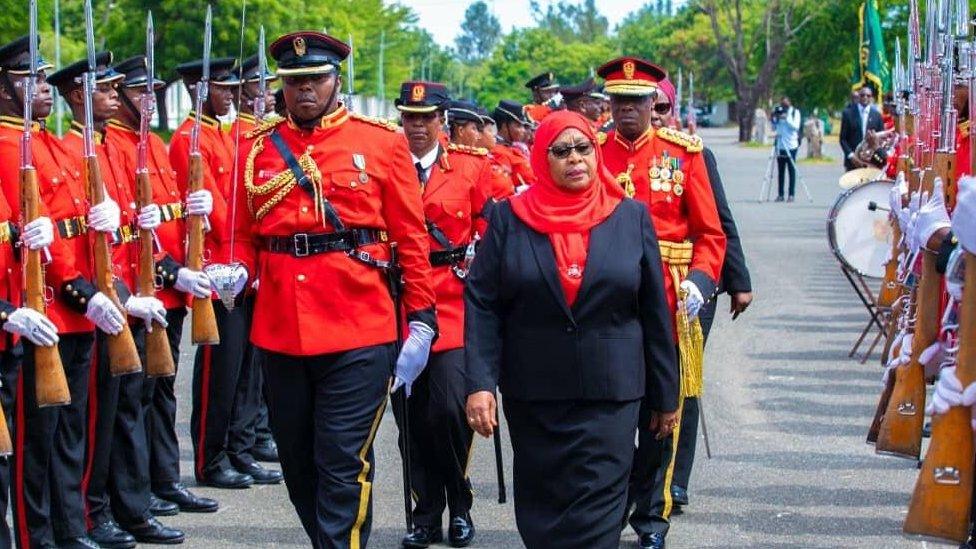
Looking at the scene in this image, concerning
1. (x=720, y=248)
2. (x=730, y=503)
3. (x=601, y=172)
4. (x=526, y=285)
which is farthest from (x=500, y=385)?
(x=730, y=503)

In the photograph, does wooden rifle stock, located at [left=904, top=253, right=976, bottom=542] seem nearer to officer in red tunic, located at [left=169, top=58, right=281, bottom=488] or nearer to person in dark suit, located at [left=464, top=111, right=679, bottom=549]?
person in dark suit, located at [left=464, top=111, right=679, bottom=549]

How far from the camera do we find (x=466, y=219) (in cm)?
851

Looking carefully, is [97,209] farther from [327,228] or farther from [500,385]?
[500,385]

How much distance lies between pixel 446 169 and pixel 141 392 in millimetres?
1698

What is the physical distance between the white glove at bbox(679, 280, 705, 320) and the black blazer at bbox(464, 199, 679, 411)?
144 cm

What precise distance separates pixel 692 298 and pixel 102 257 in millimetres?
2448

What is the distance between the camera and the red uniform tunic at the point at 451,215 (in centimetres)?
841

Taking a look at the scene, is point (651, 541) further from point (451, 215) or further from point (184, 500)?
point (184, 500)

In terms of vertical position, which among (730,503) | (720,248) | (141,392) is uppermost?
(720,248)

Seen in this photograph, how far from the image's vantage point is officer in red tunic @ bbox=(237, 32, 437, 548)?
686 centimetres

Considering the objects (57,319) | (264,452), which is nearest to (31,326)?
(57,319)

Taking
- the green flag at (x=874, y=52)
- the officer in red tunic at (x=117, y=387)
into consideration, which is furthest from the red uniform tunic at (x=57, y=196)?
the green flag at (x=874, y=52)

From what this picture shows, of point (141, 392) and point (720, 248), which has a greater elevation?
point (720, 248)

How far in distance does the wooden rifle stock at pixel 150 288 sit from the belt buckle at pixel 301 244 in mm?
1393
